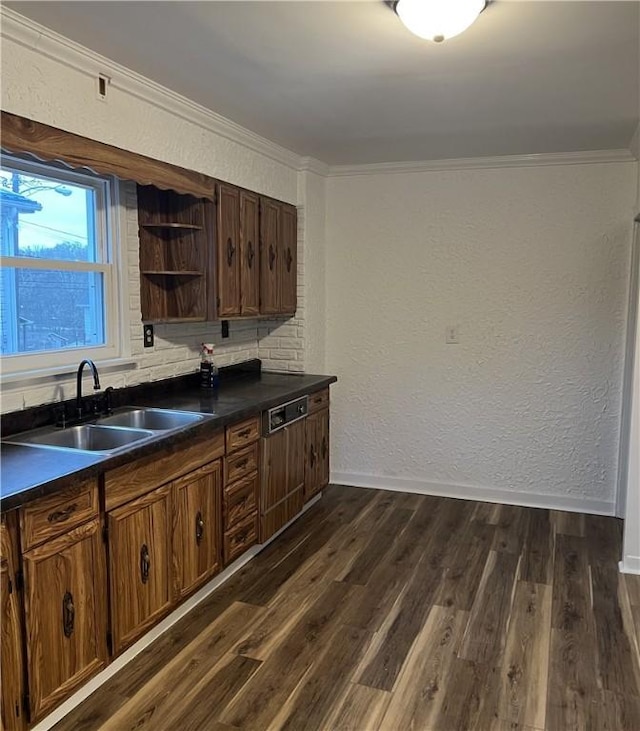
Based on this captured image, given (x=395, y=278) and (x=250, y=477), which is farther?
(x=395, y=278)

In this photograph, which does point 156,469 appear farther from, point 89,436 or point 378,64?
point 378,64

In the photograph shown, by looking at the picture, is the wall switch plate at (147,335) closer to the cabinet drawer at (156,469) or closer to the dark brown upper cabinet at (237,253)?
the dark brown upper cabinet at (237,253)

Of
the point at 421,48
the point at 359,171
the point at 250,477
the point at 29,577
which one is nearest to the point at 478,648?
the point at 250,477

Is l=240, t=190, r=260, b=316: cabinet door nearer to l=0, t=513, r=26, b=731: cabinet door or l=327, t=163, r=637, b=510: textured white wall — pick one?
l=327, t=163, r=637, b=510: textured white wall

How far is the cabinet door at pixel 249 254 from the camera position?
3.66 m

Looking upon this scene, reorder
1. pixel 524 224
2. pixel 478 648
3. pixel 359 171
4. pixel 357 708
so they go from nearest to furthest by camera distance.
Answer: pixel 357 708 → pixel 478 648 → pixel 524 224 → pixel 359 171

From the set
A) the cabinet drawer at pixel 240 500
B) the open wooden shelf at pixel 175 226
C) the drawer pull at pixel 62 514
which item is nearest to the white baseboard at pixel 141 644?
the cabinet drawer at pixel 240 500

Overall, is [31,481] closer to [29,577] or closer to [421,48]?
[29,577]

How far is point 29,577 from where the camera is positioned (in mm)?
1903

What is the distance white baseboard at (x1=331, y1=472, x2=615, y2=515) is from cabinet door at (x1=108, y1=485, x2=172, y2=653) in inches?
94.3

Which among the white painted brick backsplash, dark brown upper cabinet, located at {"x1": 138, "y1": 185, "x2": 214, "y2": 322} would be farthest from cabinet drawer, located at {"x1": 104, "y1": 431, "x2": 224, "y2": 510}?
dark brown upper cabinet, located at {"x1": 138, "y1": 185, "x2": 214, "y2": 322}

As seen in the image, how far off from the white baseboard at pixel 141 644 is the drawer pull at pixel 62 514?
662mm

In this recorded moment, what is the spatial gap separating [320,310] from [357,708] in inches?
117

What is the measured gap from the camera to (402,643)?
2643 millimetres
